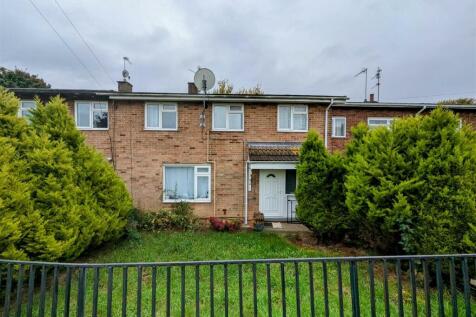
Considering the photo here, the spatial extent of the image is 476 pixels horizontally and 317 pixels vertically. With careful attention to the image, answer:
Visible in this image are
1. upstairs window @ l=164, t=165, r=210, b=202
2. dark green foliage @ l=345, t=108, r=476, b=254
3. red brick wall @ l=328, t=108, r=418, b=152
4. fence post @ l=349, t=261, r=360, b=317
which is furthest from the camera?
red brick wall @ l=328, t=108, r=418, b=152

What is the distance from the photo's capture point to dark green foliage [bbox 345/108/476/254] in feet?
13.8

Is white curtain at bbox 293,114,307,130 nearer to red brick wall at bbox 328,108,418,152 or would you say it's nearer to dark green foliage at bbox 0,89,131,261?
red brick wall at bbox 328,108,418,152

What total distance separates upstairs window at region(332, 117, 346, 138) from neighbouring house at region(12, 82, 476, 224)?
104 cm

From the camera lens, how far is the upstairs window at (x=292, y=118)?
31.3ft

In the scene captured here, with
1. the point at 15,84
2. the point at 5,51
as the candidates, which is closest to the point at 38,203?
the point at 5,51

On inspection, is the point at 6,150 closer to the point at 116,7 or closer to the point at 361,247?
the point at 116,7

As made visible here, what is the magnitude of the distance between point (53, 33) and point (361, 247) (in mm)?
12693

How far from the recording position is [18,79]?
72.2 feet

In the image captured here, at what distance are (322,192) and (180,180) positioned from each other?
18.3ft

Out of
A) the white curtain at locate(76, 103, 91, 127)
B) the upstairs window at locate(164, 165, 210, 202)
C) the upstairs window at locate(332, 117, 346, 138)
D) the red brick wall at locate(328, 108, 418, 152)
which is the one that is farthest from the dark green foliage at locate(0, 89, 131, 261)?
the upstairs window at locate(332, 117, 346, 138)

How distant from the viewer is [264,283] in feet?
14.4

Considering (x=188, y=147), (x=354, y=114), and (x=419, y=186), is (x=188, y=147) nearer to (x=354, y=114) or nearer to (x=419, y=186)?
(x=419, y=186)

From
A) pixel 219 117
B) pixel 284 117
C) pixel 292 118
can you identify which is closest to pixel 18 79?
pixel 219 117

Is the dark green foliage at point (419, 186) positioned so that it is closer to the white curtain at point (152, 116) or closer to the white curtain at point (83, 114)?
the white curtain at point (152, 116)
